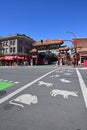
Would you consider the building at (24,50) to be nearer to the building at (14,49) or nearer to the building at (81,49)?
the building at (14,49)

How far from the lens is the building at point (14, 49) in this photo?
225 ft

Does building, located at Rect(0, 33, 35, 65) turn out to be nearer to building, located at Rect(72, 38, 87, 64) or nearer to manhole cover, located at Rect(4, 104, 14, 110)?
building, located at Rect(72, 38, 87, 64)

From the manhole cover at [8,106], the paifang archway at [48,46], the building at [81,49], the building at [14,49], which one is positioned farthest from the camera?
the paifang archway at [48,46]

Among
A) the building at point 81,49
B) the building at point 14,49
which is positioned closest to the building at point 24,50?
the building at point 14,49

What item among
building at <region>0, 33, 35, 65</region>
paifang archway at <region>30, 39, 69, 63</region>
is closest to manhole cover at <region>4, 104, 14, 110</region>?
building at <region>0, 33, 35, 65</region>

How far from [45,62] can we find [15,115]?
227ft

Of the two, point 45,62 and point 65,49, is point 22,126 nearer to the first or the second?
point 65,49

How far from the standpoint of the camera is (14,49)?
69750mm

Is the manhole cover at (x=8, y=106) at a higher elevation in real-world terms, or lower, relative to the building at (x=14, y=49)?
lower

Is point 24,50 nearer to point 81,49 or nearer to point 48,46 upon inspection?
point 48,46

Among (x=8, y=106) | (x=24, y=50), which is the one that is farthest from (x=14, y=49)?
(x=8, y=106)

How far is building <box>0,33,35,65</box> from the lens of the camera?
68562 millimetres

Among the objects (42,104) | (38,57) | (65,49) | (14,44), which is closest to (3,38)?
(14,44)

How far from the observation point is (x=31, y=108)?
625 centimetres
